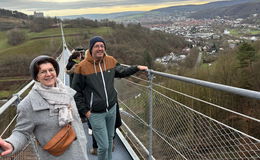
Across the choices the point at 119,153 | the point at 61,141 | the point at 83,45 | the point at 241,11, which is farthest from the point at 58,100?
the point at 241,11

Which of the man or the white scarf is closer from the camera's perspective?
the white scarf

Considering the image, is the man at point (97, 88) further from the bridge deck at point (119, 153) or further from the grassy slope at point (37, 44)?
the grassy slope at point (37, 44)

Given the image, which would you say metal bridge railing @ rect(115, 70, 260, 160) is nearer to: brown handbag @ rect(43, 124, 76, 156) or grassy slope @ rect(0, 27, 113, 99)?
brown handbag @ rect(43, 124, 76, 156)

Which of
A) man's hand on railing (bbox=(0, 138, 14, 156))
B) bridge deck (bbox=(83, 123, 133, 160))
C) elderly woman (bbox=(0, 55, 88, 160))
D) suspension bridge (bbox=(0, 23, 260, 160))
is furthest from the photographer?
bridge deck (bbox=(83, 123, 133, 160))

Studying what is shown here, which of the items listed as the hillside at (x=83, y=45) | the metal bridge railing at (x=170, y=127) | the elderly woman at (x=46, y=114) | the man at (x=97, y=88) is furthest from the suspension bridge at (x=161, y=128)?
the hillside at (x=83, y=45)

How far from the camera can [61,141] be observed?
1.53 metres

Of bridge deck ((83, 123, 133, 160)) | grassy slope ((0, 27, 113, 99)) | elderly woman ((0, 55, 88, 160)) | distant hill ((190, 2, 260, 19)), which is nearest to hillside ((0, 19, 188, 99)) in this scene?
grassy slope ((0, 27, 113, 99))

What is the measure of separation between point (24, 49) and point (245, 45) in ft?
149

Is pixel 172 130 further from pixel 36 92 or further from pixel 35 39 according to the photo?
pixel 35 39

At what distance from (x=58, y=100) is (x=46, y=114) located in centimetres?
12

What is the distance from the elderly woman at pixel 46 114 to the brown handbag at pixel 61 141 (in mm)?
25

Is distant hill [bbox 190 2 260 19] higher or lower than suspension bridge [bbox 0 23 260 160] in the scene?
higher

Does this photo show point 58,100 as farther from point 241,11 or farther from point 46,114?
point 241,11

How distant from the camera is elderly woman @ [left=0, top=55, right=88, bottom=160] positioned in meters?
1.43
